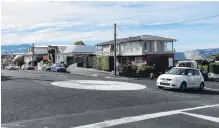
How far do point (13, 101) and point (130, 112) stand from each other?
206 inches

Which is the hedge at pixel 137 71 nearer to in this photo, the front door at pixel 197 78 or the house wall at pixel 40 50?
the front door at pixel 197 78

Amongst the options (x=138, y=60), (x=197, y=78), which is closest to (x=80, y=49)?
(x=138, y=60)

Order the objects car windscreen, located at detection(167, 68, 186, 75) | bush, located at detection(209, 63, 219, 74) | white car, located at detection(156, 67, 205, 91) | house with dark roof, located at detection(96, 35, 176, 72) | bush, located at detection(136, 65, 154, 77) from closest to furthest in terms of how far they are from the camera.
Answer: white car, located at detection(156, 67, 205, 91) < car windscreen, located at detection(167, 68, 186, 75) < bush, located at detection(136, 65, 154, 77) < bush, located at detection(209, 63, 219, 74) < house with dark roof, located at detection(96, 35, 176, 72)

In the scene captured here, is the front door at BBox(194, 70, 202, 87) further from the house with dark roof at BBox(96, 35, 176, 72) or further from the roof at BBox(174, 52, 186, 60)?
the roof at BBox(174, 52, 186, 60)

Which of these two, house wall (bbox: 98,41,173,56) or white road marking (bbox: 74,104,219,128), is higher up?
house wall (bbox: 98,41,173,56)

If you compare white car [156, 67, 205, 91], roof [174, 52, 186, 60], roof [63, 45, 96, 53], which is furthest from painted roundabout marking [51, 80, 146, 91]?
roof [63, 45, 96, 53]

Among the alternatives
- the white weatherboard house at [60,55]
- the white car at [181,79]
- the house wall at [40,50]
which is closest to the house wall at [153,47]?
the white car at [181,79]

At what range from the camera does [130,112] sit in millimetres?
11469

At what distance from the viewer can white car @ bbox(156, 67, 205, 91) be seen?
2028 centimetres

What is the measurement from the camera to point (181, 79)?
20.5 m

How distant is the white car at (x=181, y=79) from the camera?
2028 centimetres

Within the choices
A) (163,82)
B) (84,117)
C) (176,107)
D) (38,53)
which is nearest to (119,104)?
(176,107)

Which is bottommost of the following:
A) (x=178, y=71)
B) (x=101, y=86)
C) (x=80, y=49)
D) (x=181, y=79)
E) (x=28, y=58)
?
(x=101, y=86)

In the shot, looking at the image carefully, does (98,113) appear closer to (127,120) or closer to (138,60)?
(127,120)
